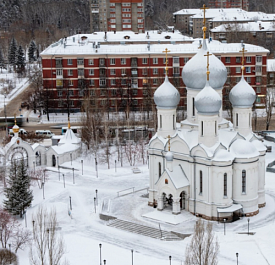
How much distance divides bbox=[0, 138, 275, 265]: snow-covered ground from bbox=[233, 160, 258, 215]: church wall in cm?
83

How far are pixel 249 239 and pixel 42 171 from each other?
17.9 meters

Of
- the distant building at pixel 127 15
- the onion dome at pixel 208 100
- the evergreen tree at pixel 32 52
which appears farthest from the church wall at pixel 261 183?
the distant building at pixel 127 15

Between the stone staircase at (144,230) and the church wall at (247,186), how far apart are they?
4.58m

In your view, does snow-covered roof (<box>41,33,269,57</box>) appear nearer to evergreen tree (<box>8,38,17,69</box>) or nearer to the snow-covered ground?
the snow-covered ground

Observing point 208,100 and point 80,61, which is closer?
point 208,100

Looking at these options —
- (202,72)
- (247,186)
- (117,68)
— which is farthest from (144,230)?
(117,68)

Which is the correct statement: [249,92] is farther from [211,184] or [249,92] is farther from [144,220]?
[144,220]

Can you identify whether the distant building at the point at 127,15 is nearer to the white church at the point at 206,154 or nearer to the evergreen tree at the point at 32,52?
the evergreen tree at the point at 32,52

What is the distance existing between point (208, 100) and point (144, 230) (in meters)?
8.19

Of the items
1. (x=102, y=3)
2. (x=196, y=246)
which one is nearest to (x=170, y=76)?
(x=196, y=246)

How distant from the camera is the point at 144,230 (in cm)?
3412

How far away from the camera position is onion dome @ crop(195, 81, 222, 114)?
34266 millimetres

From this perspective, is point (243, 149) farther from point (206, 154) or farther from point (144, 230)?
point (144, 230)

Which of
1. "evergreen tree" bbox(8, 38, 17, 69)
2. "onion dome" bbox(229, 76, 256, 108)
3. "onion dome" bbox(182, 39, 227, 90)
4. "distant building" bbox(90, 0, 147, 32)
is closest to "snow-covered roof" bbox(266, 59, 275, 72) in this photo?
"distant building" bbox(90, 0, 147, 32)
